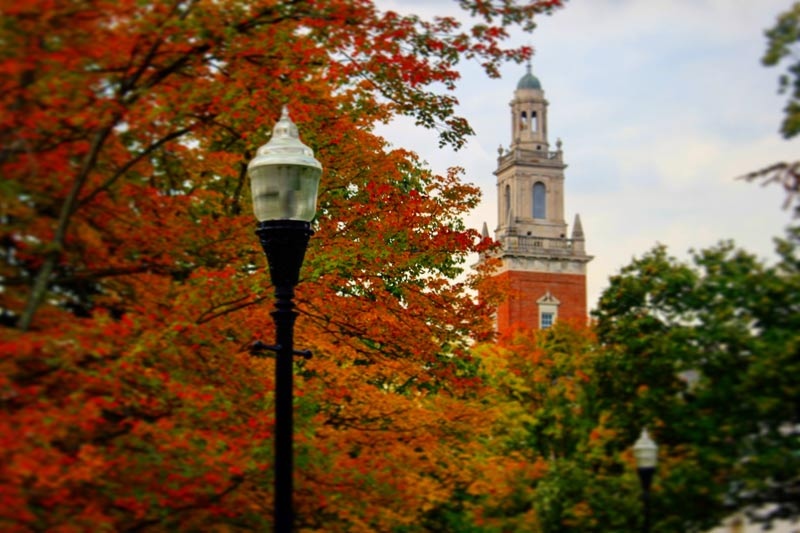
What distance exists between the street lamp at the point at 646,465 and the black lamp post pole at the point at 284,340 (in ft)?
16.9

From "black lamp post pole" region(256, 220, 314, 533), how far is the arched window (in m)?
85.4

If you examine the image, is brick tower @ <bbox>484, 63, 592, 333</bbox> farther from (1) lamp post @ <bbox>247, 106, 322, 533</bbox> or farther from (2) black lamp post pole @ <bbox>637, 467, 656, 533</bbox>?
(1) lamp post @ <bbox>247, 106, 322, 533</bbox>

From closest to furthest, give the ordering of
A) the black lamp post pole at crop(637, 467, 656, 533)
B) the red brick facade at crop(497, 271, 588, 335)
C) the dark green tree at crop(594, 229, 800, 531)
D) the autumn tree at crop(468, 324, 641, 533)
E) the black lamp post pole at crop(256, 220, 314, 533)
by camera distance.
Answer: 1. the black lamp post pole at crop(256, 220, 314, 533)
2. the dark green tree at crop(594, 229, 800, 531)
3. the black lamp post pole at crop(637, 467, 656, 533)
4. the autumn tree at crop(468, 324, 641, 533)
5. the red brick facade at crop(497, 271, 588, 335)

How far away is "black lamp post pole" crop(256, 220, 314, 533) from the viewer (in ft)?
31.6

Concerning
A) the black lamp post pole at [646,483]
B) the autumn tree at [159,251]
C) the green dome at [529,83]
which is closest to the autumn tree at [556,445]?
the black lamp post pole at [646,483]

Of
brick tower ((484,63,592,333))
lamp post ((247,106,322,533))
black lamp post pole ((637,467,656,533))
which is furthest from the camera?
brick tower ((484,63,592,333))

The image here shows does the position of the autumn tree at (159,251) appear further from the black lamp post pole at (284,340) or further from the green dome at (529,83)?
the green dome at (529,83)

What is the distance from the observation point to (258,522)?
1259 cm

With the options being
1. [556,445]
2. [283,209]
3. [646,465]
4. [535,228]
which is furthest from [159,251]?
[535,228]

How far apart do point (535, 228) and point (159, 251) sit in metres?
82.7

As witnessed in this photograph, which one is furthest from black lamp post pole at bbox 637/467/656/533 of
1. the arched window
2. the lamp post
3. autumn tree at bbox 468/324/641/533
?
the arched window

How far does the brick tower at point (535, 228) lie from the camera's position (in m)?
86.4

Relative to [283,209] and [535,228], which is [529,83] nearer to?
[535,228]

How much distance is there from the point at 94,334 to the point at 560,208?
8608 cm
